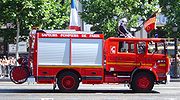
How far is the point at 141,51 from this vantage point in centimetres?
2058

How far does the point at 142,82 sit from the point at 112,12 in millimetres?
19942

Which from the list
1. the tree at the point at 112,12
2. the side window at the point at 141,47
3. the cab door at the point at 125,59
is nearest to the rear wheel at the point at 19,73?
the cab door at the point at 125,59

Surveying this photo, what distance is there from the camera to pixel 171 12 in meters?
43.8

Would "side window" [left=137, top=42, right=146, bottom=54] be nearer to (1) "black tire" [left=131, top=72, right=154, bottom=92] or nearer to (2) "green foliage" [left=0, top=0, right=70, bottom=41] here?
(1) "black tire" [left=131, top=72, right=154, bottom=92]

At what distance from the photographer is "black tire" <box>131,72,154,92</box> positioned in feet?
67.1

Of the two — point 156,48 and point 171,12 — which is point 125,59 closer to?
point 156,48

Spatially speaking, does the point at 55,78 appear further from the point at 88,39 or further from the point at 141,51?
the point at 141,51

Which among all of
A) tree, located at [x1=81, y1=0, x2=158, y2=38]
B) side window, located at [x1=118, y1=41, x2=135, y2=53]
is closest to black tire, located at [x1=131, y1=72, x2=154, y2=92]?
side window, located at [x1=118, y1=41, x2=135, y2=53]

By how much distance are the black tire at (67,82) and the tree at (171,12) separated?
75.6 feet

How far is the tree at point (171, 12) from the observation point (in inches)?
1683

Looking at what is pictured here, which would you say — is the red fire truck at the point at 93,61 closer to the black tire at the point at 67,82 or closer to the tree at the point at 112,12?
the black tire at the point at 67,82

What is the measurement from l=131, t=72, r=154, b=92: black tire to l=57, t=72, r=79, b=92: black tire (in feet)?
7.88

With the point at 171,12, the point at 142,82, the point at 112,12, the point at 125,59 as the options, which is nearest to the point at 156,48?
the point at 125,59

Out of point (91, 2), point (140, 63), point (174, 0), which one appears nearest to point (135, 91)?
point (140, 63)
